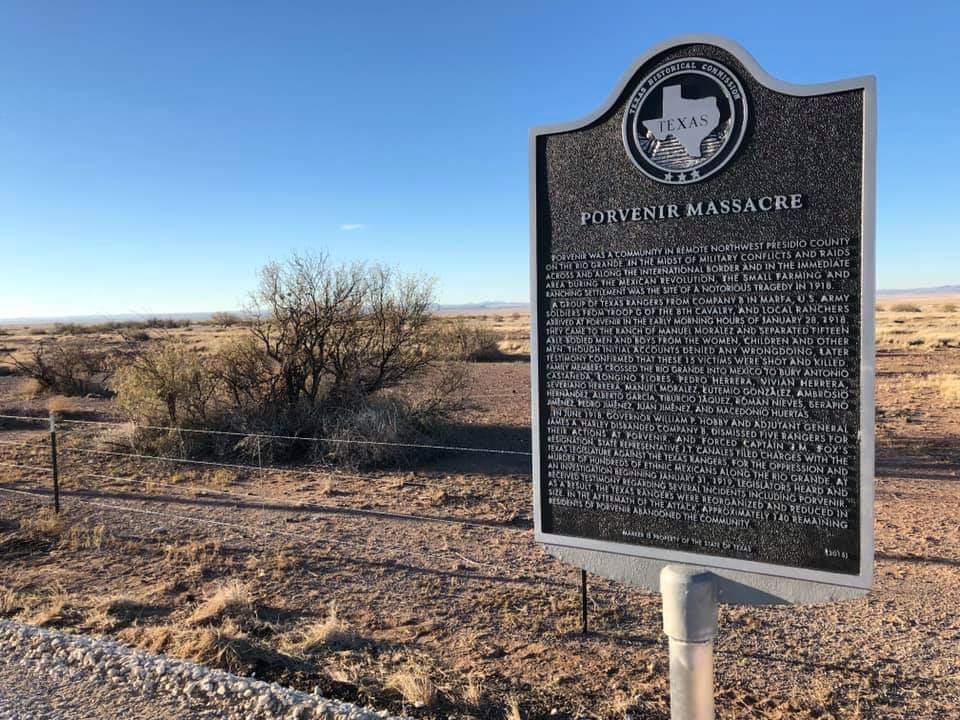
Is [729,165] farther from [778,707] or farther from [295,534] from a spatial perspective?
[295,534]

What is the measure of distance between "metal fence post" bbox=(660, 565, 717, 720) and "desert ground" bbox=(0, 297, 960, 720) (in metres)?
0.93

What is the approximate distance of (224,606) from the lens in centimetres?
508

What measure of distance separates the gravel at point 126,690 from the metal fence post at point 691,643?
1.49 meters

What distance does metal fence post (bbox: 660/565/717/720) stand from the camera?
2869 mm

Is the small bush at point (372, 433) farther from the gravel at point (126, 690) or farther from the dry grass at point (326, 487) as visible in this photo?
the gravel at point (126, 690)

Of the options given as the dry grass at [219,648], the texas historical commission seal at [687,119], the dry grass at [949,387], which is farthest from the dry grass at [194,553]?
the dry grass at [949,387]

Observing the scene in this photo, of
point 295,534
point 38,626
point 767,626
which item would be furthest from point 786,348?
point 295,534

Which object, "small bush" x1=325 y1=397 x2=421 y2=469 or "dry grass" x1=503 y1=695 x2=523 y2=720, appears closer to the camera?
"dry grass" x1=503 y1=695 x2=523 y2=720

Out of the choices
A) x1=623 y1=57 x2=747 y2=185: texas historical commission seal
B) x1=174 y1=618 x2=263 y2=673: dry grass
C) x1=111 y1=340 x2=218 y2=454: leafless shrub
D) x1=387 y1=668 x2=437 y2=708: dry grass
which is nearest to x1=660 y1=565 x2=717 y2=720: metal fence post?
x1=387 y1=668 x2=437 y2=708: dry grass

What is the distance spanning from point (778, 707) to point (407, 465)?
698 centimetres

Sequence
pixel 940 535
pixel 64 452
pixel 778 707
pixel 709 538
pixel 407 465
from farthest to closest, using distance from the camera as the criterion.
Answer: pixel 64 452
pixel 407 465
pixel 940 535
pixel 778 707
pixel 709 538

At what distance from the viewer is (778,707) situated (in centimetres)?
376

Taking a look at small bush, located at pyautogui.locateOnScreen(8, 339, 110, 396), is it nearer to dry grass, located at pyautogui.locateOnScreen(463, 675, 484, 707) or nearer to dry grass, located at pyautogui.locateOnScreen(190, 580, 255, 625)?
dry grass, located at pyautogui.locateOnScreen(190, 580, 255, 625)

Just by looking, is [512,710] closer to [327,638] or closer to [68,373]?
[327,638]
